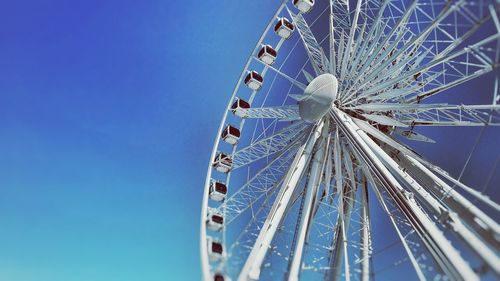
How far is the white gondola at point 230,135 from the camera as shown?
67.1 ft

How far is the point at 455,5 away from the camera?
1117 centimetres

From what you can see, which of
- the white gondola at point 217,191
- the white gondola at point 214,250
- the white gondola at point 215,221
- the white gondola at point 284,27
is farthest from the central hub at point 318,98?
the white gondola at point 214,250

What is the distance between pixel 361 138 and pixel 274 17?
881 cm

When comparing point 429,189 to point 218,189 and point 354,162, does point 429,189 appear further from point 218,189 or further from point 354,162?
point 218,189

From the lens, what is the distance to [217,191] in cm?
1856

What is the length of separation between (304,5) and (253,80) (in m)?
4.65

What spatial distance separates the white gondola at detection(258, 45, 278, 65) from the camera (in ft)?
69.1

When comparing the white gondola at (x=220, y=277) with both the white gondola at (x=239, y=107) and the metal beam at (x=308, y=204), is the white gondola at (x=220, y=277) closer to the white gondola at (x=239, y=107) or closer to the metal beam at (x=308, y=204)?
the metal beam at (x=308, y=204)

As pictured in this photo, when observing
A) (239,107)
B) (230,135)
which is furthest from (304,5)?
(230,135)

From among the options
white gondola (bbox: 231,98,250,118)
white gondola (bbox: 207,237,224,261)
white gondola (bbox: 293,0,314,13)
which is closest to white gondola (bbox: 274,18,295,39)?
white gondola (bbox: 293,0,314,13)

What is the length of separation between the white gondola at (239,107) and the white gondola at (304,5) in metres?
5.62

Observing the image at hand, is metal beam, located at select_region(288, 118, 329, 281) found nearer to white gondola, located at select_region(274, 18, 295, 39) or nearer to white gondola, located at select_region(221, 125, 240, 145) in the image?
white gondola, located at select_region(221, 125, 240, 145)

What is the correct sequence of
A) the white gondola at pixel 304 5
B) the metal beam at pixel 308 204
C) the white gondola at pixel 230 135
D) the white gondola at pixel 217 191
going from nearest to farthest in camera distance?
the metal beam at pixel 308 204, the white gondola at pixel 217 191, the white gondola at pixel 230 135, the white gondola at pixel 304 5

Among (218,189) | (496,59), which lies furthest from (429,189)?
(218,189)
